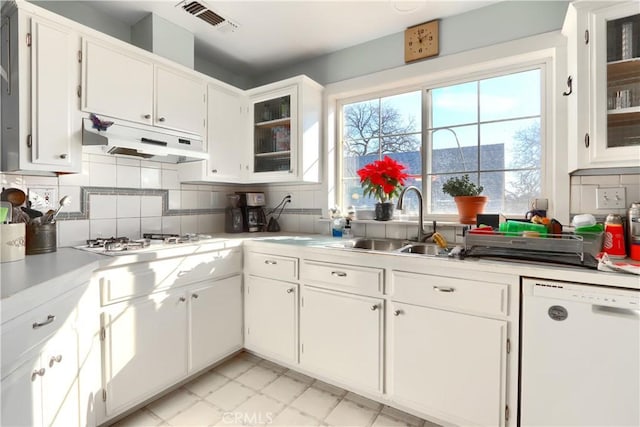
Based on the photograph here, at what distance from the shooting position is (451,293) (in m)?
1.47

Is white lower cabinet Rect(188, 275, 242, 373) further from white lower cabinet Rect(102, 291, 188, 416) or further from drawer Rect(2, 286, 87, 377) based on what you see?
drawer Rect(2, 286, 87, 377)

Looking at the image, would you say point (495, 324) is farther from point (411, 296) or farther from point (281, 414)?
point (281, 414)

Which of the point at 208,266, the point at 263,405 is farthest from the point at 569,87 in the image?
the point at 263,405

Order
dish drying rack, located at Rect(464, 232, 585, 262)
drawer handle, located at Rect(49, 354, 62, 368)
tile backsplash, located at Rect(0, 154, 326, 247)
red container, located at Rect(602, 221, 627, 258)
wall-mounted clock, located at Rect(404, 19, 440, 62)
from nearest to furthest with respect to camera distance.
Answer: drawer handle, located at Rect(49, 354, 62, 368), dish drying rack, located at Rect(464, 232, 585, 262), red container, located at Rect(602, 221, 627, 258), tile backsplash, located at Rect(0, 154, 326, 247), wall-mounted clock, located at Rect(404, 19, 440, 62)

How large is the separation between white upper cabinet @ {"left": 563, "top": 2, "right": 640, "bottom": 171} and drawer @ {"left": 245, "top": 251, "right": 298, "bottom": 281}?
1.68m

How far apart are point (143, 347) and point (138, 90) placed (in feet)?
5.10

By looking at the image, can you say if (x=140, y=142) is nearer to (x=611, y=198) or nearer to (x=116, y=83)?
(x=116, y=83)

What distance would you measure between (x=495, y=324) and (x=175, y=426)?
5.55 ft

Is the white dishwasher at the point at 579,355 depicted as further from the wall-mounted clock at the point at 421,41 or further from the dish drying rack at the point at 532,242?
the wall-mounted clock at the point at 421,41

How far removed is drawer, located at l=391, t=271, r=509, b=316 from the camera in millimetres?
1375

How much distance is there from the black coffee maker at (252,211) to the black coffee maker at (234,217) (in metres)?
0.05

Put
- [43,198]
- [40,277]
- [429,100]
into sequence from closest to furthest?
1. [40,277]
2. [43,198]
3. [429,100]

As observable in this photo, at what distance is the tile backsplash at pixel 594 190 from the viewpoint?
5.20ft

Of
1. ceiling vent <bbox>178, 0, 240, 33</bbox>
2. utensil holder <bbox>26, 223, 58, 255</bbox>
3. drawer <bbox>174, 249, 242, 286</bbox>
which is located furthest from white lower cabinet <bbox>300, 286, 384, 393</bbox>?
ceiling vent <bbox>178, 0, 240, 33</bbox>
